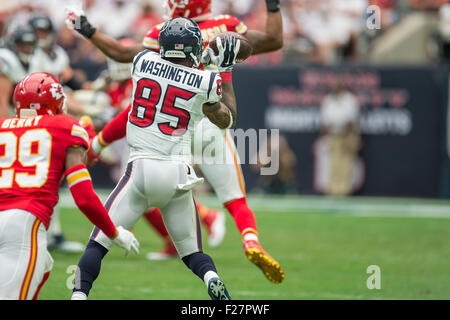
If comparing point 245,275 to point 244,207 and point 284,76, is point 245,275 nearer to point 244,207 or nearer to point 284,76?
point 244,207

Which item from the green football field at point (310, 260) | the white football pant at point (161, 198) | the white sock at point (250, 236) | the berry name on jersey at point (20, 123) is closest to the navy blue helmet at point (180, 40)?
the white football pant at point (161, 198)

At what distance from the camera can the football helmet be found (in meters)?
7.98

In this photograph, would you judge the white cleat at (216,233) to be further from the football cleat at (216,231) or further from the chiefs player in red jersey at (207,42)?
the chiefs player in red jersey at (207,42)

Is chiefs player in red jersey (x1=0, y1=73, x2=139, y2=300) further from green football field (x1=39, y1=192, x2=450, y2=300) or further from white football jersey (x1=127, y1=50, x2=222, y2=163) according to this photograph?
green football field (x1=39, y1=192, x2=450, y2=300)

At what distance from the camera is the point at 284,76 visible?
13945 mm

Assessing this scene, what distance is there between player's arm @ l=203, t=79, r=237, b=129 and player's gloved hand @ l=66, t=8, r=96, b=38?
55.0 inches

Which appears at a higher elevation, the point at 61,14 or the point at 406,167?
the point at 61,14

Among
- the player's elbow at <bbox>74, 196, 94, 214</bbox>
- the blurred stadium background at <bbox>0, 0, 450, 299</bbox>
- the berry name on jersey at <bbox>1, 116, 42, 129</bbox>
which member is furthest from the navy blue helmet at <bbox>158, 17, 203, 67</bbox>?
the blurred stadium background at <bbox>0, 0, 450, 299</bbox>

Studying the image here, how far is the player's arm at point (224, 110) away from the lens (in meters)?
4.76

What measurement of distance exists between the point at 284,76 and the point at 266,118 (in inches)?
Answer: 32.4

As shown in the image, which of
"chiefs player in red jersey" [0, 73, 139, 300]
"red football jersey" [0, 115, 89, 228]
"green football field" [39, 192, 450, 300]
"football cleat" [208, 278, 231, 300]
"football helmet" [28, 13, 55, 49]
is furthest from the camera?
"football helmet" [28, 13, 55, 49]

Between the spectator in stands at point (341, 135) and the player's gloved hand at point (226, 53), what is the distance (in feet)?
29.1
